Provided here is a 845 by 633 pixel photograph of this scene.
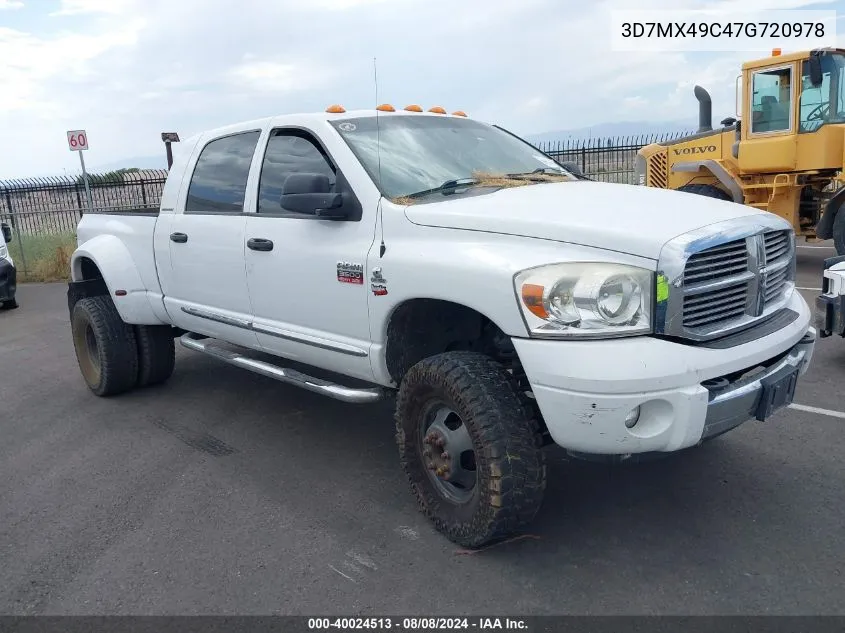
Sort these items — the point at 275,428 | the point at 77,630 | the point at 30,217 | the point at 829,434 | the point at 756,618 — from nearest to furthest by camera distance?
1. the point at 756,618
2. the point at 77,630
3. the point at 829,434
4. the point at 275,428
5. the point at 30,217

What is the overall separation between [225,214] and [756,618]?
3.65 meters

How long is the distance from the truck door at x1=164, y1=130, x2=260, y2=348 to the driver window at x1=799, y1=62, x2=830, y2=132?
8.06 m

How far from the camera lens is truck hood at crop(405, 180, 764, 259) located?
293cm

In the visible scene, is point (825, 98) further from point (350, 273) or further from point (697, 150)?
point (350, 273)

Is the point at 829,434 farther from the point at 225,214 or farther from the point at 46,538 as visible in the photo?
the point at 46,538

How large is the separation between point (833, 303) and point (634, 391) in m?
3.35

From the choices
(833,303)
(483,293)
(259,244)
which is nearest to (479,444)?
(483,293)

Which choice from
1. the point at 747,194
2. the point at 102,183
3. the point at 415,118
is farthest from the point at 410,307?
the point at 102,183

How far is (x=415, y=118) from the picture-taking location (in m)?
4.55

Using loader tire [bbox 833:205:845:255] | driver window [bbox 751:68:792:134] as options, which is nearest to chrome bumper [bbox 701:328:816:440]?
loader tire [bbox 833:205:845:255]

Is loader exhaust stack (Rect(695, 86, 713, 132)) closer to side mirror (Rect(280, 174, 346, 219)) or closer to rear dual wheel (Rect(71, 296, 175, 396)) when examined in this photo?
rear dual wheel (Rect(71, 296, 175, 396))

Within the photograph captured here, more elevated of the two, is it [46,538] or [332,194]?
[332,194]

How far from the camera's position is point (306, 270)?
4078 mm

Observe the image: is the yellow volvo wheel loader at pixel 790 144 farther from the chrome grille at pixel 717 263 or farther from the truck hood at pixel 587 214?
the chrome grille at pixel 717 263
